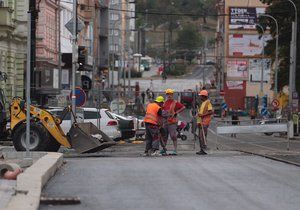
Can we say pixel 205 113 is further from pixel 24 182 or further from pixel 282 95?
pixel 282 95

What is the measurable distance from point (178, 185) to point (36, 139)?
11008 mm

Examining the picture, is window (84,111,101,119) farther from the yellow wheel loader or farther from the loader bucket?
the loader bucket

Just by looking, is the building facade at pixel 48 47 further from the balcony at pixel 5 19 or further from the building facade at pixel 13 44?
the balcony at pixel 5 19

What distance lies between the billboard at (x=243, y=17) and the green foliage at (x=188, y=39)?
81593mm

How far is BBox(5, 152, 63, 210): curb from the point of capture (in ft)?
32.6

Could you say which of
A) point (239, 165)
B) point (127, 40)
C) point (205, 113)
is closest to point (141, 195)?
point (239, 165)

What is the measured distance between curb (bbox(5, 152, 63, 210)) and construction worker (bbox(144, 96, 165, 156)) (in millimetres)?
6077

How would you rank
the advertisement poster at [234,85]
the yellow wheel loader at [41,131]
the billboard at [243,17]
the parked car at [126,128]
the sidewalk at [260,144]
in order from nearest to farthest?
the yellow wheel loader at [41,131], the sidewalk at [260,144], the parked car at [126,128], the billboard at [243,17], the advertisement poster at [234,85]

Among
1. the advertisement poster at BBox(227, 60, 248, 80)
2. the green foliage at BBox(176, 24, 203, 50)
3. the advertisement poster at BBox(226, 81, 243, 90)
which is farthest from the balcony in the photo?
the green foliage at BBox(176, 24, 203, 50)

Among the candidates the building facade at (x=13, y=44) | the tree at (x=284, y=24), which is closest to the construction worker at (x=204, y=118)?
the building facade at (x=13, y=44)

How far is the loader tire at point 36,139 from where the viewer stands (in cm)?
2366

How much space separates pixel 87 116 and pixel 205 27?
16384 cm

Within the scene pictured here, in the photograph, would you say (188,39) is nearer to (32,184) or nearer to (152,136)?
(152,136)

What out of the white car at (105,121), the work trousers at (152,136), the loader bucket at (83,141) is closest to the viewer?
the work trousers at (152,136)
